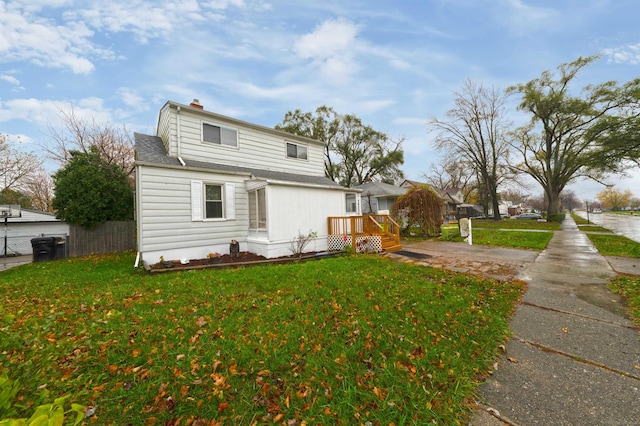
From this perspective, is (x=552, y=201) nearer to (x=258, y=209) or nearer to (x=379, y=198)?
(x=379, y=198)

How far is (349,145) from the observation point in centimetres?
2794

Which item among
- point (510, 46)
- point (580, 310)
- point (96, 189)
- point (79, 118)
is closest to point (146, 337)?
point (580, 310)

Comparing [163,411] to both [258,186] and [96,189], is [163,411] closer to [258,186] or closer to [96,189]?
[258,186]

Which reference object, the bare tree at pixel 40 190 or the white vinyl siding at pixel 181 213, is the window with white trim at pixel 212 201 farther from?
the bare tree at pixel 40 190

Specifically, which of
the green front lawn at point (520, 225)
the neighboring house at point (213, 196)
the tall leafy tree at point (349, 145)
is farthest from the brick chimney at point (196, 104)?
the green front lawn at point (520, 225)

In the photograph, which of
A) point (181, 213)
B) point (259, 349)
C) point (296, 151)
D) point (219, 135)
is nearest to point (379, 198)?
point (296, 151)

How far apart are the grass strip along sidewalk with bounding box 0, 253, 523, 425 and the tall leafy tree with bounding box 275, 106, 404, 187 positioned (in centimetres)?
2335

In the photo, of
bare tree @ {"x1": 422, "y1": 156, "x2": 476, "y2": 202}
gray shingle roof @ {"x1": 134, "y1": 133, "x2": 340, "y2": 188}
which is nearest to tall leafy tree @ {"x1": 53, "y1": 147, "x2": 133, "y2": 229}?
gray shingle roof @ {"x1": 134, "y1": 133, "x2": 340, "y2": 188}

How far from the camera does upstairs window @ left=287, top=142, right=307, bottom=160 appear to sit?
39.6ft

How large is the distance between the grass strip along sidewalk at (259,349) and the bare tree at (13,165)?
1724cm

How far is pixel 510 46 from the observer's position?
32.0 ft

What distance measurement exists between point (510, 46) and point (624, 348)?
11.8 m

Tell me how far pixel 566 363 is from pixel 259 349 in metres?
3.48

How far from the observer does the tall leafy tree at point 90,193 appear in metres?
9.62
